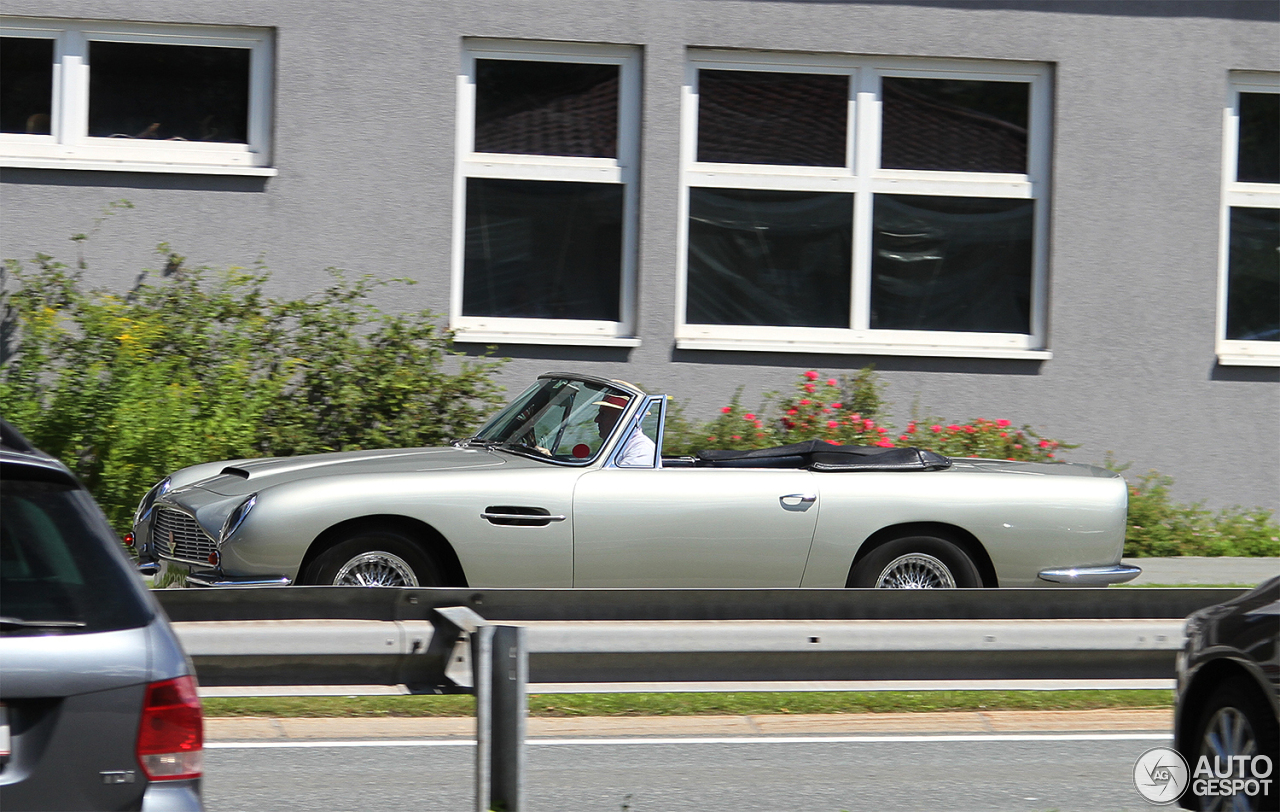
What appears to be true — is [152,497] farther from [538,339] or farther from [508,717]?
[508,717]

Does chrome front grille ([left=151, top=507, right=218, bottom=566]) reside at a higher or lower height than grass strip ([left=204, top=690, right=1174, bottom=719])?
higher

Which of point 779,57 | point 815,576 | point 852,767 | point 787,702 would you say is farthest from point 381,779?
point 779,57

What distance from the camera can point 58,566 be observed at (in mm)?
3143

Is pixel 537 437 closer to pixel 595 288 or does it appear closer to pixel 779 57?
pixel 595 288

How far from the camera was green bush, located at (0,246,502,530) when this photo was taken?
31.1 feet

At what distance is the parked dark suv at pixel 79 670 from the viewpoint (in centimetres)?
295

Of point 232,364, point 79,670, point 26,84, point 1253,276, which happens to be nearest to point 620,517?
point 232,364

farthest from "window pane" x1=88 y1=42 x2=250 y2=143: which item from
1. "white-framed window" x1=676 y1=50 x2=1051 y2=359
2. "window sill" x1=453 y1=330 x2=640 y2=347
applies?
"white-framed window" x1=676 y1=50 x2=1051 y2=359

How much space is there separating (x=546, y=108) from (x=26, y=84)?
3928mm

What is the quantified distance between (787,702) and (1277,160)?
814 cm

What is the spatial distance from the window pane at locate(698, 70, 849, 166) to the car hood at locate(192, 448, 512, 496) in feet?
16.0

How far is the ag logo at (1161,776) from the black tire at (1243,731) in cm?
9

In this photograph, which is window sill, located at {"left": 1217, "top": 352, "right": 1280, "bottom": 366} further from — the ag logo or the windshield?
the ag logo

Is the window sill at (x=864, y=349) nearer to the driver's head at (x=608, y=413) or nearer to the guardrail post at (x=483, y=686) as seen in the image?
the driver's head at (x=608, y=413)
